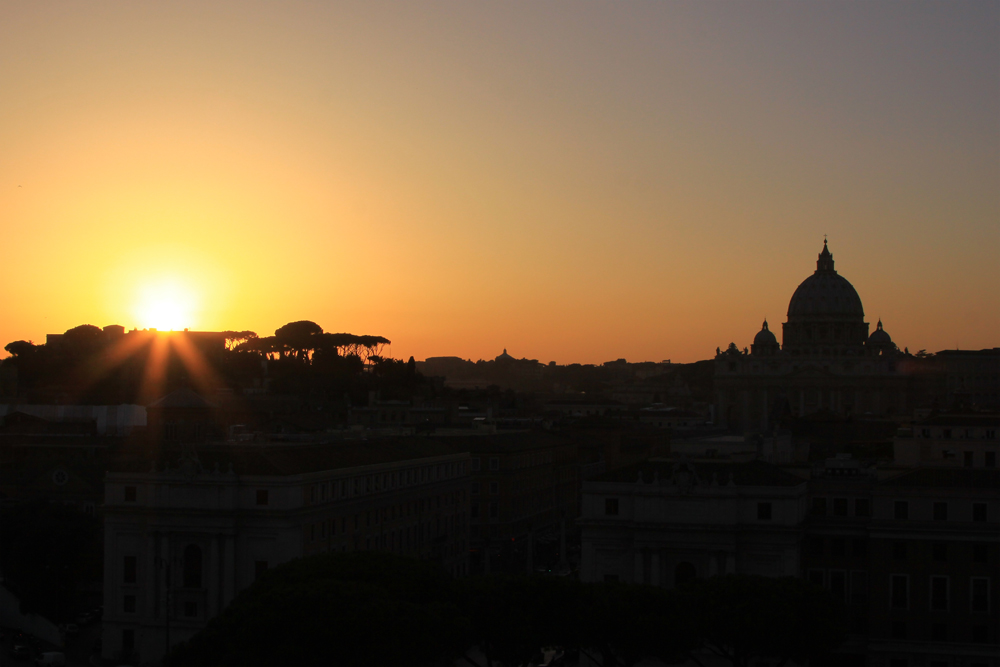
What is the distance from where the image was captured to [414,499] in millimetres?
48375

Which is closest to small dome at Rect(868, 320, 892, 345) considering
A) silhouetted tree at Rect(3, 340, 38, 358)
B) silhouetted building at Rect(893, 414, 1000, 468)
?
silhouetted tree at Rect(3, 340, 38, 358)

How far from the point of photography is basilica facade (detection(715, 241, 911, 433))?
168m

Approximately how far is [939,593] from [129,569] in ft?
68.1

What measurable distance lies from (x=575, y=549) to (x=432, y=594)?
35.8m

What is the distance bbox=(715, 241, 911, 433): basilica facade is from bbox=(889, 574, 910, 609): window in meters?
128

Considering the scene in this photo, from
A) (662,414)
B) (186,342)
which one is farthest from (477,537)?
(662,414)

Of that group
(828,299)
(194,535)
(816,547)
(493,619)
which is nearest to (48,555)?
(194,535)

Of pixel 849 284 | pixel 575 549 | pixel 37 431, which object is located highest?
pixel 849 284

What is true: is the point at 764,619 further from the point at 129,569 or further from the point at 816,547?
the point at 129,569

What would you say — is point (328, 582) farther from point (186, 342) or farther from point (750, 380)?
point (750, 380)

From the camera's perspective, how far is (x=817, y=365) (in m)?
172

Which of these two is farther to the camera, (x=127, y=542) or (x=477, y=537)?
(x=477, y=537)

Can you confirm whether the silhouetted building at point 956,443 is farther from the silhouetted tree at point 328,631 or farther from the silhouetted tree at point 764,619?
the silhouetted tree at point 328,631

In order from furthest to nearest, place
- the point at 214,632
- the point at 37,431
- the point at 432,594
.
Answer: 1. the point at 37,431
2. the point at 432,594
3. the point at 214,632
